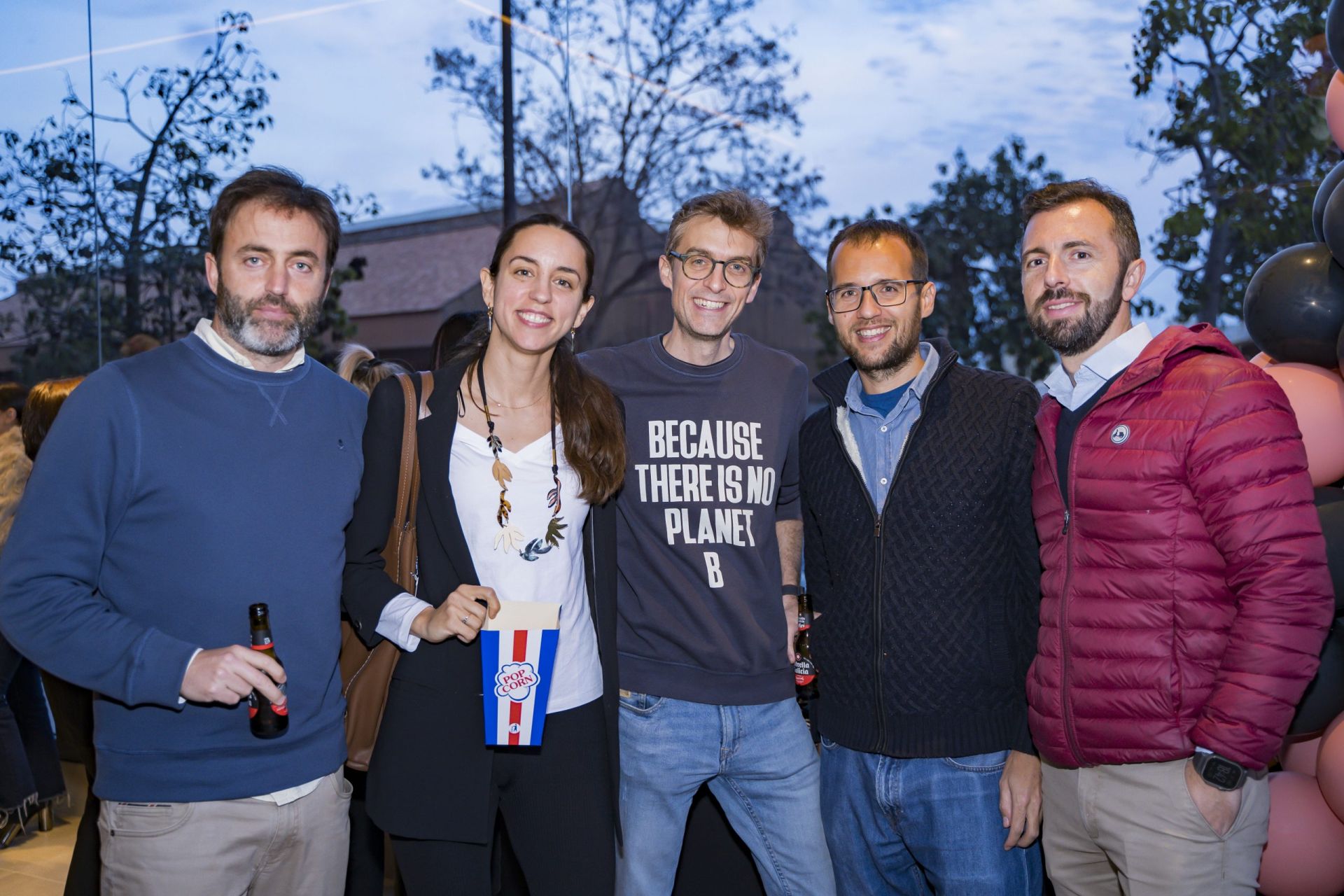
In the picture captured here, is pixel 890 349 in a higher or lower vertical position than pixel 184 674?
higher

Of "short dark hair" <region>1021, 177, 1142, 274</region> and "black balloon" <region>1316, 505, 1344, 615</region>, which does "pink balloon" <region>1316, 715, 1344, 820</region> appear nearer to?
"black balloon" <region>1316, 505, 1344, 615</region>

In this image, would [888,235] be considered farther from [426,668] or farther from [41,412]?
[41,412]

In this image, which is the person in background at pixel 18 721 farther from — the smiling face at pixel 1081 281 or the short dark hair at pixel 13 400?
the smiling face at pixel 1081 281

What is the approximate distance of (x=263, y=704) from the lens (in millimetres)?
1888

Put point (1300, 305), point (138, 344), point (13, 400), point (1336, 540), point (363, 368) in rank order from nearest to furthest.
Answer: point (1336, 540) < point (1300, 305) < point (363, 368) < point (13, 400) < point (138, 344)

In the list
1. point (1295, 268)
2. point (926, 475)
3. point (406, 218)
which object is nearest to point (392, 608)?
point (926, 475)

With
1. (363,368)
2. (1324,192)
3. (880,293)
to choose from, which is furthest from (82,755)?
(1324,192)

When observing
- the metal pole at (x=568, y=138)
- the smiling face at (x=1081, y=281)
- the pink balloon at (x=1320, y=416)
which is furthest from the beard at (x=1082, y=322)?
the metal pole at (x=568, y=138)

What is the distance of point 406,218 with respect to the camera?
7.47 metres

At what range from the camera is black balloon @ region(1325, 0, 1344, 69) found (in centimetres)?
281

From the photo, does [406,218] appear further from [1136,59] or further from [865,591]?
[865,591]

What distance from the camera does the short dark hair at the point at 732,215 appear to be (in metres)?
2.62

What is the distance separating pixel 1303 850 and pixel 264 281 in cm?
314

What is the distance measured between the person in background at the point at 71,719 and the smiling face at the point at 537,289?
114cm
